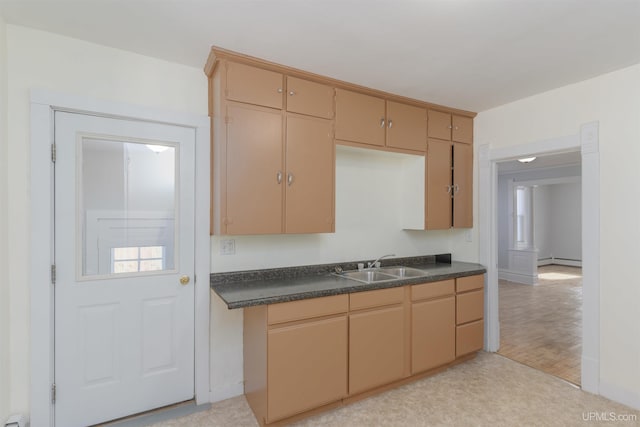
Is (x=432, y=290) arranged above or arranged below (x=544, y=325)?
above

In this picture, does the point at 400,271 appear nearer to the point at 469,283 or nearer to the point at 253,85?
the point at 469,283

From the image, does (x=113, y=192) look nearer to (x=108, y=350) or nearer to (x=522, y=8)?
(x=108, y=350)

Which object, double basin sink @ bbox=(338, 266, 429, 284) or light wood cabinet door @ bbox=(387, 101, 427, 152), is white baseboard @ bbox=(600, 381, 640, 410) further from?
light wood cabinet door @ bbox=(387, 101, 427, 152)

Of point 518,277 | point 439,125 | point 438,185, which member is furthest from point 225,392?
point 518,277

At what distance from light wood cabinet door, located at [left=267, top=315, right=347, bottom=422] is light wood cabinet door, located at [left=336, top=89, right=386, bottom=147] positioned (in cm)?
150

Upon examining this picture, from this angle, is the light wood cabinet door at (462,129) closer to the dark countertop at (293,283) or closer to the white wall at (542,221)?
the dark countertop at (293,283)

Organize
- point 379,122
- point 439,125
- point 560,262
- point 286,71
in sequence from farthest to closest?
point 560,262
point 439,125
point 379,122
point 286,71

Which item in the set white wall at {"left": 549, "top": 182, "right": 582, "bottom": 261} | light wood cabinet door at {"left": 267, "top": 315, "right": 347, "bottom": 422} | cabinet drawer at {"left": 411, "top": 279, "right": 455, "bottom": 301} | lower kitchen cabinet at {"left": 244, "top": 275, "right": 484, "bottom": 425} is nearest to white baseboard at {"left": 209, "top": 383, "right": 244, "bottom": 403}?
lower kitchen cabinet at {"left": 244, "top": 275, "right": 484, "bottom": 425}

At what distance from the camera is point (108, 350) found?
2131 mm

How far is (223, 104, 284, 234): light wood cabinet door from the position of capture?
221 centimetres

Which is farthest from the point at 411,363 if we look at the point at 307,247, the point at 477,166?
the point at 477,166

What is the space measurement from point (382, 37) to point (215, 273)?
2.01m

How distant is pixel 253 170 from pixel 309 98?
0.76m

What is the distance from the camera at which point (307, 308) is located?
2.16 metres
